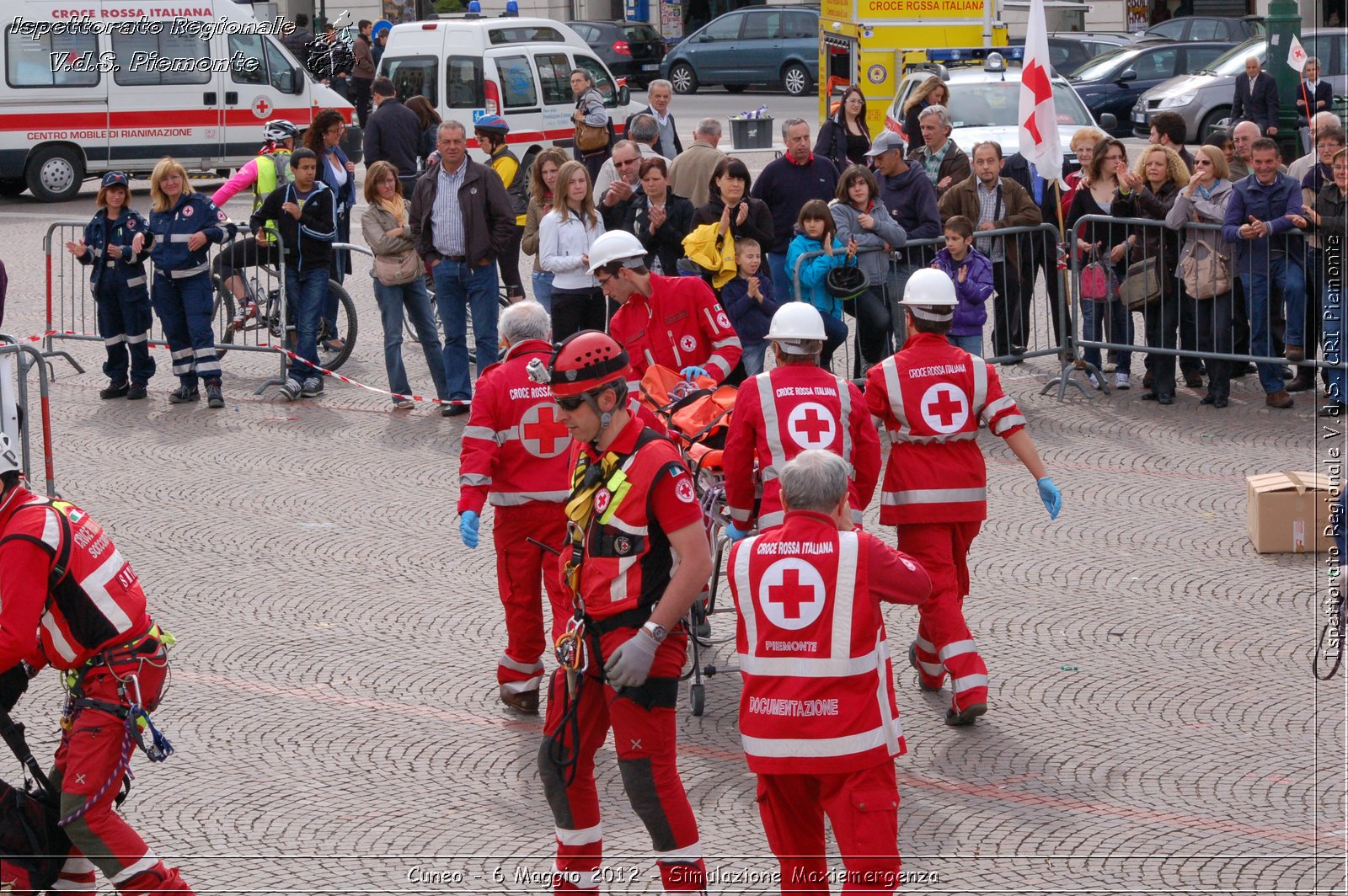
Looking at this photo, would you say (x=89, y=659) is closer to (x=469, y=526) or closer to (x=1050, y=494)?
(x=469, y=526)

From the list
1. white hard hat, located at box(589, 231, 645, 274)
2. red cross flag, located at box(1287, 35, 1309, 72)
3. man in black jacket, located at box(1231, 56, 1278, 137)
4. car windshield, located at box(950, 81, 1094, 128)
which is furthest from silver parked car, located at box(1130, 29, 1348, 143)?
white hard hat, located at box(589, 231, 645, 274)

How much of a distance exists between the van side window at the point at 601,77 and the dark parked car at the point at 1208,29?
1443cm

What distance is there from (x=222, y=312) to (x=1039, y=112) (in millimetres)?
7109

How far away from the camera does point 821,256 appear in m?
11.4

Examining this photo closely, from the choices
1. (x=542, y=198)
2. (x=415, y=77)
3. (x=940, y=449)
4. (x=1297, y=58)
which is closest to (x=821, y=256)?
(x=542, y=198)

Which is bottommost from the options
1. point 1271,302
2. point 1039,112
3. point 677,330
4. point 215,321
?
point 215,321

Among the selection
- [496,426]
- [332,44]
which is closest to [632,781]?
[496,426]

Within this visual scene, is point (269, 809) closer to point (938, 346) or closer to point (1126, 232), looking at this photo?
point (938, 346)

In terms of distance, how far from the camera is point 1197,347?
39.5ft

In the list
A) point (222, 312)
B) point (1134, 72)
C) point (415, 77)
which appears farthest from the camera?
point (1134, 72)

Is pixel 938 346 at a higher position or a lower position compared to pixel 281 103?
lower

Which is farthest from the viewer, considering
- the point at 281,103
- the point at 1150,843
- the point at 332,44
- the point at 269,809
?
the point at 332,44

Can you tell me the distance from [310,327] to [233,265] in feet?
3.80

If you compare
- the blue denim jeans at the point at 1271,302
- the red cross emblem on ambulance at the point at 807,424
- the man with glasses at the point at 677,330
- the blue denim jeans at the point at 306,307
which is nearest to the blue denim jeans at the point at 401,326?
the blue denim jeans at the point at 306,307
